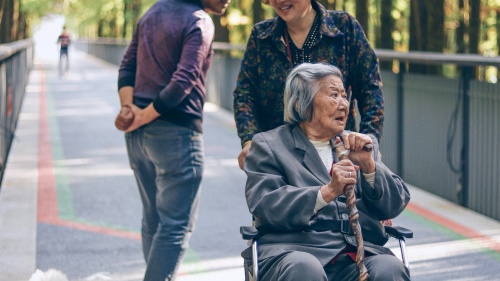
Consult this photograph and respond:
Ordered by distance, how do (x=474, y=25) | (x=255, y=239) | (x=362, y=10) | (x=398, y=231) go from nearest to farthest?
(x=255, y=239), (x=398, y=231), (x=362, y=10), (x=474, y=25)

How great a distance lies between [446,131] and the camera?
968cm

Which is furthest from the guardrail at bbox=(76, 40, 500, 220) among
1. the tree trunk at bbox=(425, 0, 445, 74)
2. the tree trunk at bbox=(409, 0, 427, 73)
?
the tree trunk at bbox=(409, 0, 427, 73)

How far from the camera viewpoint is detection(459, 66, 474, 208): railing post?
915 cm

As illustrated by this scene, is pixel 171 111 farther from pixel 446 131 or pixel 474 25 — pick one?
pixel 474 25

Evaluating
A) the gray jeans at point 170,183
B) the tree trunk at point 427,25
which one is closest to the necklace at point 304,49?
the gray jeans at point 170,183

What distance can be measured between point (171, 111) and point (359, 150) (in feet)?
4.88

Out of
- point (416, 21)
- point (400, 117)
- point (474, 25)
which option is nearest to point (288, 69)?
point (400, 117)

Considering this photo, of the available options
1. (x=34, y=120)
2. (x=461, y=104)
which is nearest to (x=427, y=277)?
(x=461, y=104)

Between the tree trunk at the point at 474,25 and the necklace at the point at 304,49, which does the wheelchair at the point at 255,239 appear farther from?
the tree trunk at the point at 474,25

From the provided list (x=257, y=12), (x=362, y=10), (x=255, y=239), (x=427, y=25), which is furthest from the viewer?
(x=257, y=12)

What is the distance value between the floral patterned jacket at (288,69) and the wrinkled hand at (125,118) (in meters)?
0.69

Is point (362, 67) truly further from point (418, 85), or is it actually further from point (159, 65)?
point (418, 85)

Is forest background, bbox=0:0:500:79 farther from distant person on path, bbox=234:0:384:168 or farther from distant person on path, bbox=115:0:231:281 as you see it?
distant person on path, bbox=234:0:384:168

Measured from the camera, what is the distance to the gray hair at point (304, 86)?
4199 mm
